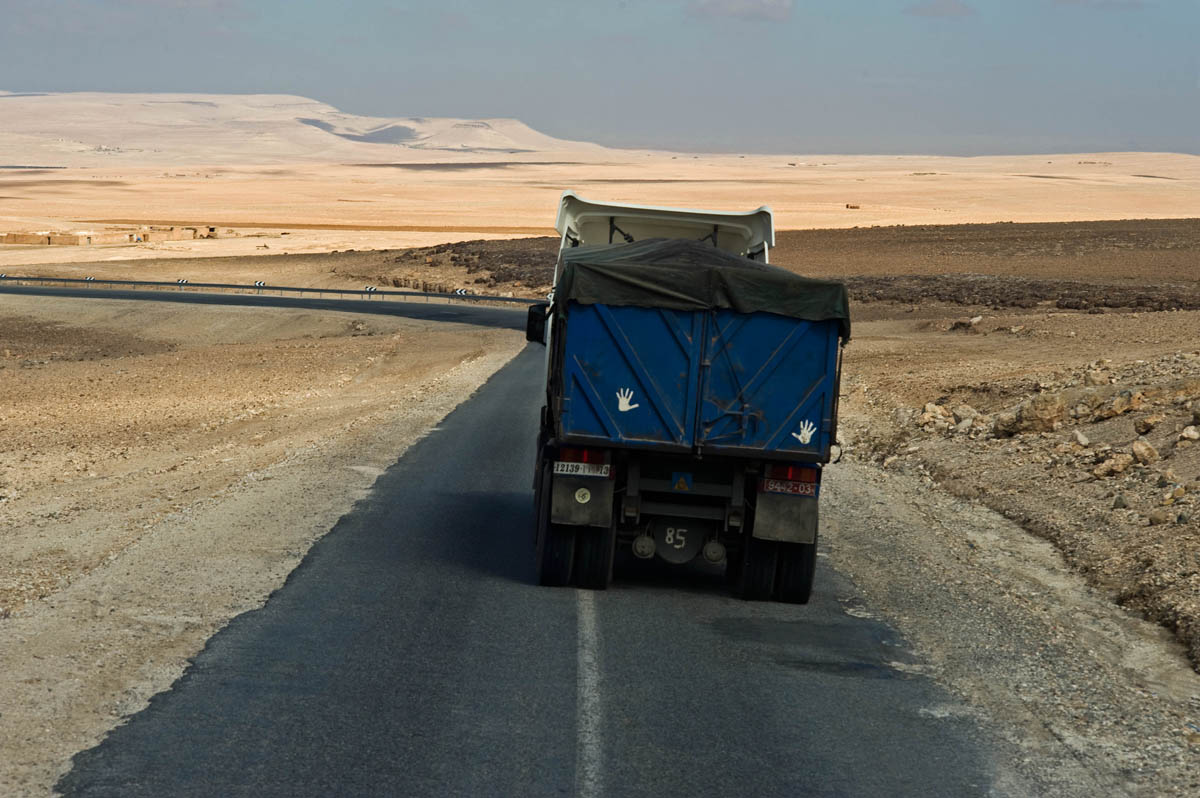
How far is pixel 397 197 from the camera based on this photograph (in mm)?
165625

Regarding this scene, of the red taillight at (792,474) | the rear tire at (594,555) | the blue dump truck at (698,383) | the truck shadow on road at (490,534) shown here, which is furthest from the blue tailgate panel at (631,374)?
the truck shadow on road at (490,534)

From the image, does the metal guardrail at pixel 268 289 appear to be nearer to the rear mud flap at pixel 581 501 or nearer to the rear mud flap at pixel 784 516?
the rear mud flap at pixel 581 501

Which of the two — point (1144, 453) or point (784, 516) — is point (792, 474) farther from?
point (1144, 453)

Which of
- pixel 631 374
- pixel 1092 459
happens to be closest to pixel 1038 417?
pixel 1092 459

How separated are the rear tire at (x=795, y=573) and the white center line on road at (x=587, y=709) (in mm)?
1742

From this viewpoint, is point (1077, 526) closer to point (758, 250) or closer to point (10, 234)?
point (758, 250)

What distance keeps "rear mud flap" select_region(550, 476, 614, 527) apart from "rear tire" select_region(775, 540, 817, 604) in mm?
1622

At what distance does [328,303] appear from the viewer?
56.0 metres

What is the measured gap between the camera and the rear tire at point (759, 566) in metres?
11.9

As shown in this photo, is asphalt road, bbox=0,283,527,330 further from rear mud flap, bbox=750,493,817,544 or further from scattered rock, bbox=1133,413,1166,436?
rear mud flap, bbox=750,493,817,544

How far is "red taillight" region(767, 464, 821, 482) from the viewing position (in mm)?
11539

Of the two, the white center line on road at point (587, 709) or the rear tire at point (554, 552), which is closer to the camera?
the white center line on road at point (587, 709)

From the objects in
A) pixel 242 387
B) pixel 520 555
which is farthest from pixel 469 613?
pixel 242 387

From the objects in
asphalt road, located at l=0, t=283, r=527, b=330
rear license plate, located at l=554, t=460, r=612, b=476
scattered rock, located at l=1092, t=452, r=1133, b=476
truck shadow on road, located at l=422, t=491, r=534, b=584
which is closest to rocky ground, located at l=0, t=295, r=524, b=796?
truck shadow on road, located at l=422, t=491, r=534, b=584
